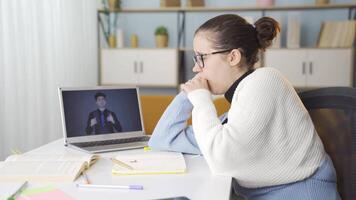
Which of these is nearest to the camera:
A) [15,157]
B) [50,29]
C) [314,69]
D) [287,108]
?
[287,108]

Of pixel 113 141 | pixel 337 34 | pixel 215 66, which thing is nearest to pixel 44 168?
pixel 113 141

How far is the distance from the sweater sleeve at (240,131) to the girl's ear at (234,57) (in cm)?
19

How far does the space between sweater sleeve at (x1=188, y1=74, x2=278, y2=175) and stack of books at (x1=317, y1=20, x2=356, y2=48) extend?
2696 mm

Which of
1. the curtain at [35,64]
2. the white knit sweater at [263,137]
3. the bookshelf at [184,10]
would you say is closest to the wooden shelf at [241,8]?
the bookshelf at [184,10]

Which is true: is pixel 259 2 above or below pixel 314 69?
above

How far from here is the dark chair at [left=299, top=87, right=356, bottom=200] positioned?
93cm

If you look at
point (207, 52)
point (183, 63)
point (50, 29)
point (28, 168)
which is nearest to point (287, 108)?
point (207, 52)

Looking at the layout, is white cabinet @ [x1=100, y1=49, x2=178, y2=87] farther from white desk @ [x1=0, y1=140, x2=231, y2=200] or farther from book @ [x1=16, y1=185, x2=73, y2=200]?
book @ [x1=16, y1=185, x2=73, y2=200]

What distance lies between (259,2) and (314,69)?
797 mm

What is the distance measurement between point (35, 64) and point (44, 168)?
1.84 metres

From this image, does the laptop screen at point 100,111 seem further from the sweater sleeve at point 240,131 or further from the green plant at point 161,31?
the green plant at point 161,31

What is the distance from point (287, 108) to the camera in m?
1.08

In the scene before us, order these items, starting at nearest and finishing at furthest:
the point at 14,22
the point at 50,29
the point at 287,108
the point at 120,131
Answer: the point at 287,108, the point at 120,131, the point at 14,22, the point at 50,29

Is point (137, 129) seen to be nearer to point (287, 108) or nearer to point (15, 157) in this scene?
point (15, 157)
